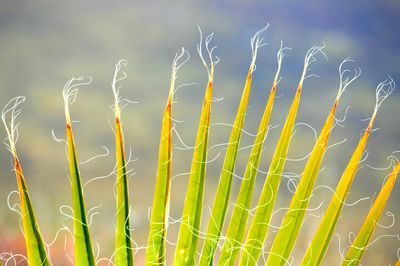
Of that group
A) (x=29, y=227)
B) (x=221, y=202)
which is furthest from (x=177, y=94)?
(x=29, y=227)

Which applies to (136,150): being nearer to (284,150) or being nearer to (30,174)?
(30,174)

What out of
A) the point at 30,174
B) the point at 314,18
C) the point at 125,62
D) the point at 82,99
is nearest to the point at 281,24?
the point at 314,18

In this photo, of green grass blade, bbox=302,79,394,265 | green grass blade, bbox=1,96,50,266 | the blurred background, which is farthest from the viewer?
the blurred background

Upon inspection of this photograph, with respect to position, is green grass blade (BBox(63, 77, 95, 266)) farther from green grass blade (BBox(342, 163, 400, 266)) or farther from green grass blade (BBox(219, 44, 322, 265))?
green grass blade (BBox(342, 163, 400, 266))

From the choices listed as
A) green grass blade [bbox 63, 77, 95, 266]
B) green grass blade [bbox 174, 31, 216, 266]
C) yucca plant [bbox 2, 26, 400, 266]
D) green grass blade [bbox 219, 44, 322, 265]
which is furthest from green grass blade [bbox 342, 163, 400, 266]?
green grass blade [bbox 63, 77, 95, 266]

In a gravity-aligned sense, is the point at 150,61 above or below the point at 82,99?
above

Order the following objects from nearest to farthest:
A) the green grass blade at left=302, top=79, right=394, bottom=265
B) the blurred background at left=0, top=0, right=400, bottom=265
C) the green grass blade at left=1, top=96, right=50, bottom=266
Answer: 1. the green grass blade at left=1, top=96, right=50, bottom=266
2. the green grass blade at left=302, top=79, right=394, bottom=265
3. the blurred background at left=0, top=0, right=400, bottom=265

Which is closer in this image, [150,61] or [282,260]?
[282,260]

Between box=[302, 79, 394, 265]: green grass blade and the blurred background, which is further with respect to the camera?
the blurred background
